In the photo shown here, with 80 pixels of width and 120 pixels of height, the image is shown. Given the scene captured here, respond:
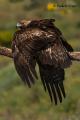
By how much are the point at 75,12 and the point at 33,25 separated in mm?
29248

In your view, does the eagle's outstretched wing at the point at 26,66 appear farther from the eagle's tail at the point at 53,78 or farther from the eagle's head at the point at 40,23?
the eagle's head at the point at 40,23

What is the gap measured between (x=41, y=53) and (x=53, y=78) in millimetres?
474

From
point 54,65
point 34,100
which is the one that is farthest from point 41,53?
point 34,100

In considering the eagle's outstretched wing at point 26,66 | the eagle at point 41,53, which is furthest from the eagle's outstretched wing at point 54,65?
the eagle's outstretched wing at point 26,66

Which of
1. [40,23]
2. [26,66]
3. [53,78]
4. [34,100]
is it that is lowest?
[34,100]

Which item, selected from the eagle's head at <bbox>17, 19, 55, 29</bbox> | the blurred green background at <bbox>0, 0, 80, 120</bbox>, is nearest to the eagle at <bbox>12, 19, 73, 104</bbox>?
the eagle's head at <bbox>17, 19, 55, 29</bbox>

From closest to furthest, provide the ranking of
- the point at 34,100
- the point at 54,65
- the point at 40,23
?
the point at 54,65 → the point at 40,23 → the point at 34,100

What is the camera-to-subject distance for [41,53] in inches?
364

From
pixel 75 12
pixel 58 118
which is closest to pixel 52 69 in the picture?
pixel 58 118

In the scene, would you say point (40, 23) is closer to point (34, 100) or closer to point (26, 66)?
point (26, 66)

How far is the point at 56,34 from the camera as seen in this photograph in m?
9.40

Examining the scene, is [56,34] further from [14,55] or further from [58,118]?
[58,118]

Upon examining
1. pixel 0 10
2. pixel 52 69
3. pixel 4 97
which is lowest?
pixel 0 10

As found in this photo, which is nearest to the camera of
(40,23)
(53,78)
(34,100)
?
(40,23)
